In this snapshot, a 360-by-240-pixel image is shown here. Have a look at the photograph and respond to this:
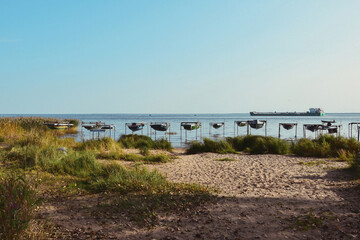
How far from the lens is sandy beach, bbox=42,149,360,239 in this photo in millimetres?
4195

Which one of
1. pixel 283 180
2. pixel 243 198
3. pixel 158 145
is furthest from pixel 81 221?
pixel 158 145

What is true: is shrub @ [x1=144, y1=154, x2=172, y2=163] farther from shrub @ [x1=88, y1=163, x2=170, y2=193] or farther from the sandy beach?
shrub @ [x1=88, y1=163, x2=170, y2=193]

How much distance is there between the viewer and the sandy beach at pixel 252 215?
420 centimetres

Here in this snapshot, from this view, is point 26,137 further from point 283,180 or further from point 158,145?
point 283,180

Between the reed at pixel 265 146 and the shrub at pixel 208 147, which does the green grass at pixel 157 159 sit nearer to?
the shrub at pixel 208 147

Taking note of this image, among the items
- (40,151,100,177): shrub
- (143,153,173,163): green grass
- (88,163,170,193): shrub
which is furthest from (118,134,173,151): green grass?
(88,163,170,193): shrub

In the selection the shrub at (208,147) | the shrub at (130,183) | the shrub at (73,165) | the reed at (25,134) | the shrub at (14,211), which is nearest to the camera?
the shrub at (14,211)

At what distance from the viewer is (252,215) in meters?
4.81

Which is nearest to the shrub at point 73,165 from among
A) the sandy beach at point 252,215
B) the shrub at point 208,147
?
the sandy beach at point 252,215

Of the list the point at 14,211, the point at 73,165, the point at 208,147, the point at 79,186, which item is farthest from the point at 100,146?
the point at 14,211

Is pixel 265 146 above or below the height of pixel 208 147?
above

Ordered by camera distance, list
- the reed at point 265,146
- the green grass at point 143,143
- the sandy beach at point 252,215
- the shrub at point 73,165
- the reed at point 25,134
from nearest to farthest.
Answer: the sandy beach at point 252,215 < the shrub at point 73,165 < the reed at point 25,134 < the reed at point 265,146 < the green grass at point 143,143

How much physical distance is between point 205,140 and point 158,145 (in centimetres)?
216

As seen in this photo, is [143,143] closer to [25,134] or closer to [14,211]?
[25,134]
